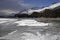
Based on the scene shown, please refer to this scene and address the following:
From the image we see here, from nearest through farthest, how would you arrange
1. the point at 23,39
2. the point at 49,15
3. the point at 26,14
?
the point at 23,39, the point at 49,15, the point at 26,14

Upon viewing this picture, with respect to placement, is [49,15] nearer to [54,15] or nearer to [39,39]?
[54,15]

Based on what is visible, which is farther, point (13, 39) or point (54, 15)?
point (54, 15)

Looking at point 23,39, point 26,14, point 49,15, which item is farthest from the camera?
point 26,14

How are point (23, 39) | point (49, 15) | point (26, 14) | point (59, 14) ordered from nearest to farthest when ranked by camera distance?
point (23, 39)
point (59, 14)
point (49, 15)
point (26, 14)

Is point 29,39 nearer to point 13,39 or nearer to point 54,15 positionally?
point 13,39

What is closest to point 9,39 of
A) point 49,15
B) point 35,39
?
point 35,39

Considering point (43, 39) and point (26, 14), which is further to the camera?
point (26, 14)

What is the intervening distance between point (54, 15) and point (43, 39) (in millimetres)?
106829

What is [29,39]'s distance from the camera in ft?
42.1

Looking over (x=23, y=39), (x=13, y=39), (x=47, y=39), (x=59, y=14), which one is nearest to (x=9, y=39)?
(x=13, y=39)

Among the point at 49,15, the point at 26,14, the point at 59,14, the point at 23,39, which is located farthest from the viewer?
the point at 26,14

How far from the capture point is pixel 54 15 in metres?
118

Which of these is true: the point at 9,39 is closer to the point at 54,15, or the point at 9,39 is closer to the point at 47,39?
the point at 47,39

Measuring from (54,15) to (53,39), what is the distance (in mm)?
106781
